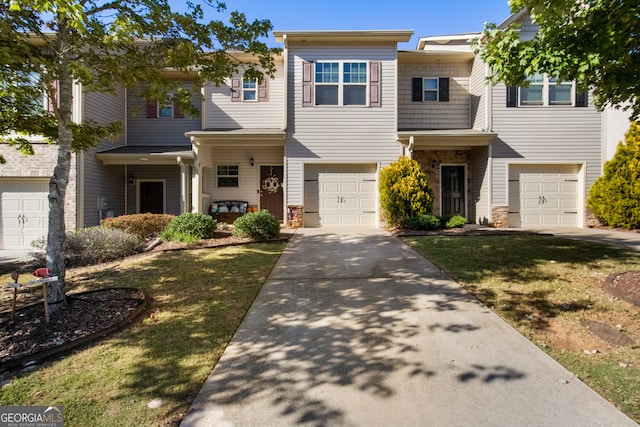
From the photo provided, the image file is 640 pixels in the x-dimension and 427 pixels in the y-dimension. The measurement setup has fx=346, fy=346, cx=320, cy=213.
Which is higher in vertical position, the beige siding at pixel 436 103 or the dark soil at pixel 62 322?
the beige siding at pixel 436 103

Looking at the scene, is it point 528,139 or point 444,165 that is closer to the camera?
point 528,139

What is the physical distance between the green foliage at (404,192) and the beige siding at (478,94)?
11.4ft

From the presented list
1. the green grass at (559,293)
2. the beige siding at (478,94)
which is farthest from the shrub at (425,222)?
the beige siding at (478,94)

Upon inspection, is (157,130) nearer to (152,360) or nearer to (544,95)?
(152,360)

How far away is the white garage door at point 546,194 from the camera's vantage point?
11961mm

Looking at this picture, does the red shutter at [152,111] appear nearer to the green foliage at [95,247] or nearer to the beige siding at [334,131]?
the beige siding at [334,131]

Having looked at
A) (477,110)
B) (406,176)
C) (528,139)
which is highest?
(477,110)

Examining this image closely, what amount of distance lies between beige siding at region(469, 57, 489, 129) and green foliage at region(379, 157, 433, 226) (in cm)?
349

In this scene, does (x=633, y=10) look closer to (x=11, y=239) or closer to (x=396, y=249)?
(x=396, y=249)

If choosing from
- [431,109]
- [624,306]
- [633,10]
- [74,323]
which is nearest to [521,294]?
[624,306]

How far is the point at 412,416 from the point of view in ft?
7.87

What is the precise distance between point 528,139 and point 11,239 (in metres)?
17.3

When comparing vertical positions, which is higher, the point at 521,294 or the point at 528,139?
the point at 528,139

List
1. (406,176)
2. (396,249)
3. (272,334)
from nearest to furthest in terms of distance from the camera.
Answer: (272,334), (396,249), (406,176)
